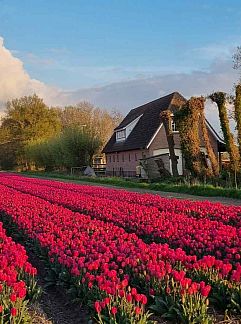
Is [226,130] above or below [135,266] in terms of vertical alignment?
above

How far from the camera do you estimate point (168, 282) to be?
504 cm

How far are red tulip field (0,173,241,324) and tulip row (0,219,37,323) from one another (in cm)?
1

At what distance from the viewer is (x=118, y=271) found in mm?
5973

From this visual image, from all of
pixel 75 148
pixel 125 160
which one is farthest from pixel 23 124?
pixel 125 160

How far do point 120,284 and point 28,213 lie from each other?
6.97 m

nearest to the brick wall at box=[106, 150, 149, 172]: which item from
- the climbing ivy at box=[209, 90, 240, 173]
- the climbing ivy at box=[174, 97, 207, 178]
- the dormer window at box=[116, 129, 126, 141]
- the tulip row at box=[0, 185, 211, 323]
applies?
the dormer window at box=[116, 129, 126, 141]

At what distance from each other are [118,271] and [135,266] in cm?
26

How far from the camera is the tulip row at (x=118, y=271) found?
445 centimetres

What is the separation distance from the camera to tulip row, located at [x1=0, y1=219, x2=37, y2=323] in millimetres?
4655

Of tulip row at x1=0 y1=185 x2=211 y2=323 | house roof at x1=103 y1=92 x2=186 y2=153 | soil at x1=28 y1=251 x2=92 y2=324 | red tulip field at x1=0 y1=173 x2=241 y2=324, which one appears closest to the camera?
tulip row at x1=0 y1=185 x2=211 y2=323

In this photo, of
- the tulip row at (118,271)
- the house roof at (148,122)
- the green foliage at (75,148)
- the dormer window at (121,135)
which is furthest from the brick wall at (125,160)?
the tulip row at (118,271)

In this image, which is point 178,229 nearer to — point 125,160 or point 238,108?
point 238,108

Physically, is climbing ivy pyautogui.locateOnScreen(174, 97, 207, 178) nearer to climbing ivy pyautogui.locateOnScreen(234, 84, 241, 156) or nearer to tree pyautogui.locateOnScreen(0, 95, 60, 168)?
climbing ivy pyautogui.locateOnScreen(234, 84, 241, 156)

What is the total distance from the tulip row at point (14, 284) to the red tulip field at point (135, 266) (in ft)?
0.03
